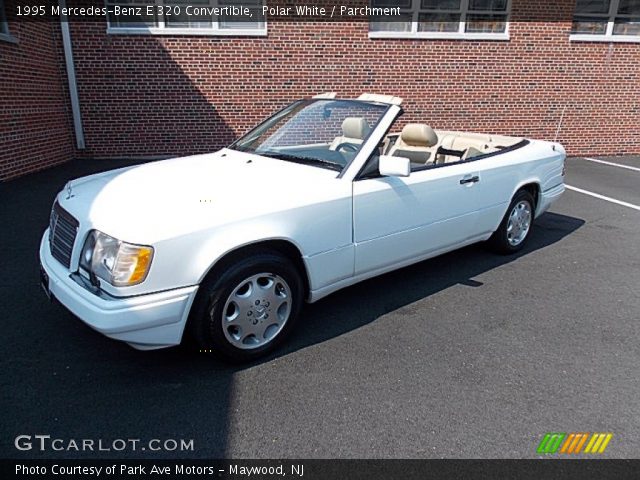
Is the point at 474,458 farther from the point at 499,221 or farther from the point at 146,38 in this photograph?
the point at 146,38

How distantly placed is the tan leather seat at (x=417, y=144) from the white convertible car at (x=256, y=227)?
0.55 metres

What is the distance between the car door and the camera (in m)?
3.07

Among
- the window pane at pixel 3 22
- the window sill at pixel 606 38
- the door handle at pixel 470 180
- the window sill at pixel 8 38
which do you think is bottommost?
the door handle at pixel 470 180

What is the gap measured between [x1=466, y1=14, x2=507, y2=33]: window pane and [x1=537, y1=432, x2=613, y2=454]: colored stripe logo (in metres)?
9.79

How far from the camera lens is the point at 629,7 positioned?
1059 cm

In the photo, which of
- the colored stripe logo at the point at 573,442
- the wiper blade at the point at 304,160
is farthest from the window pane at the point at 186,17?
the colored stripe logo at the point at 573,442

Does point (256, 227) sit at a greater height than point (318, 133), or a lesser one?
lesser

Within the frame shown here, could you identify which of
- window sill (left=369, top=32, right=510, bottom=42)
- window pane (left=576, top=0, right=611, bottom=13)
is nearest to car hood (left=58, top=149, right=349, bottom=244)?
window sill (left=369, top=32, right=510, bottom=42)

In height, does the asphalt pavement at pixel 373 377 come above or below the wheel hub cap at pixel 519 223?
below

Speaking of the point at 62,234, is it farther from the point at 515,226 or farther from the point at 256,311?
the point at 515,226

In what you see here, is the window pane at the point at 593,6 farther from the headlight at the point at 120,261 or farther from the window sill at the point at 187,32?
the headlight at the point at 120,261

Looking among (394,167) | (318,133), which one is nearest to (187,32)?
(318,133)

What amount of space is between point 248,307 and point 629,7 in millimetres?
12523

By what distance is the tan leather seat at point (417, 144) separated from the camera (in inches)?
169
